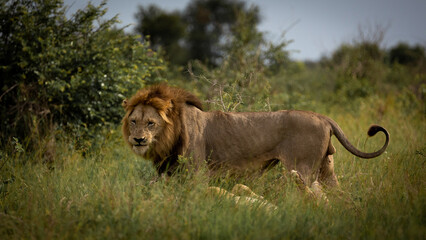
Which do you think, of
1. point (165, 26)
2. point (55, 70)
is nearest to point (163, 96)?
point (55, 70)

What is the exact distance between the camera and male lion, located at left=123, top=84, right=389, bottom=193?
165 inches

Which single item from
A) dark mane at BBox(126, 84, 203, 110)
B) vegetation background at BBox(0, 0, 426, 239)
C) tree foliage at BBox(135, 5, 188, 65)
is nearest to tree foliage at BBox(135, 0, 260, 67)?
tree foliage at BBox(135, 5, 188, 65)

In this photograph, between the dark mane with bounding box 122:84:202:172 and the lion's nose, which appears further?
the dark mane with bounding box 122:84:202:172

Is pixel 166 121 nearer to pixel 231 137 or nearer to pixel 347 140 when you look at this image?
pixel 231 137

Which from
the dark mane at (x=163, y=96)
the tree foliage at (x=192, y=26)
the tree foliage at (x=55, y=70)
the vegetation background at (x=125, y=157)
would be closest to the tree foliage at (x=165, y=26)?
the tree foliage at (x=192, y=26)

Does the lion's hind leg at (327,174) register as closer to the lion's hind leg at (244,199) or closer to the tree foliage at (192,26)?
the lion's hind leg at (244,199)

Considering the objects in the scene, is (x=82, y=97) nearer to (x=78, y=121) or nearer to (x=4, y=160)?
(x=78, y=121)

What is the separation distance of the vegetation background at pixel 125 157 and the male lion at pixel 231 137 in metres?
0.28

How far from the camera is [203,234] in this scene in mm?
2980

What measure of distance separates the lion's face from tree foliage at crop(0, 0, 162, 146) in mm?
2282

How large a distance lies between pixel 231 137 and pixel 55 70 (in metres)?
3.44

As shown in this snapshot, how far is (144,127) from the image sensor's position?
13.5 ft

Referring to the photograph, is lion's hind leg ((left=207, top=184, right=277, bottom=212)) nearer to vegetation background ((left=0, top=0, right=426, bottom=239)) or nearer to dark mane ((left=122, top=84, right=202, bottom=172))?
vegetation background ((left=0, top=0, right=426, bottom=239))

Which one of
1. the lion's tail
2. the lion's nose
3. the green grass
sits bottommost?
the green grass
